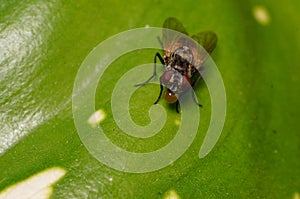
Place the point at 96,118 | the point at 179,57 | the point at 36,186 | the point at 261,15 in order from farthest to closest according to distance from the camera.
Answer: the point at 179,57 → the point at 261,15 → the point at 96,118 → the point at 36,186

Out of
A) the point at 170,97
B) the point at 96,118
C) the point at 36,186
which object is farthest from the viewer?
the point at 170,97

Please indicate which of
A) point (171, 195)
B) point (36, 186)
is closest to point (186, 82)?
point (171, 195)

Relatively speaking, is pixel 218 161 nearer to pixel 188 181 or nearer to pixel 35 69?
pixel 188 181

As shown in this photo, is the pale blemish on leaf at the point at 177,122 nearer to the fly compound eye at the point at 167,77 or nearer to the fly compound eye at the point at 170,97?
the fly compound eye at the point at 170,97

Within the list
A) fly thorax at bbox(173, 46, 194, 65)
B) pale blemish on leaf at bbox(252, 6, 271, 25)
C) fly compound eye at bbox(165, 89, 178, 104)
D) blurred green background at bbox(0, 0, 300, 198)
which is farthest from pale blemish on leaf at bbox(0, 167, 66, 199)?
pale blemish on leaf at bbox(252, 6, 271, 25)

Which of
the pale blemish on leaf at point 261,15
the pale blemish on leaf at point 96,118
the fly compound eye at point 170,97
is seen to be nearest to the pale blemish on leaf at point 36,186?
the pale blemish on leaf at point 96,118

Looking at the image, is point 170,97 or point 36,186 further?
point 170,97

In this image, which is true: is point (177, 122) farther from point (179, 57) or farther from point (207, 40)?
point (179, 57)

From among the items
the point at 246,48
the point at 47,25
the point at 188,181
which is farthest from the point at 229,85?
the point at 47,25
